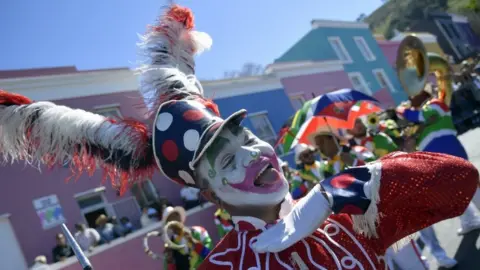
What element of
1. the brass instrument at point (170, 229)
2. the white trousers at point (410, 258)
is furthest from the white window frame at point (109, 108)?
the white trousers at point (410, 258)

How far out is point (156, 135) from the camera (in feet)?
6.95

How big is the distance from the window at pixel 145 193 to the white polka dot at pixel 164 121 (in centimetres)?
1028

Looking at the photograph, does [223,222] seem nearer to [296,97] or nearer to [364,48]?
[296,97]

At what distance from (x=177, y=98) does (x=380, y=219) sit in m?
1.04

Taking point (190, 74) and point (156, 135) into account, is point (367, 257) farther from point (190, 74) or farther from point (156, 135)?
point (190, 74)

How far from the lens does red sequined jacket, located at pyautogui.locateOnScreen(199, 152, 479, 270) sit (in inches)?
67.1

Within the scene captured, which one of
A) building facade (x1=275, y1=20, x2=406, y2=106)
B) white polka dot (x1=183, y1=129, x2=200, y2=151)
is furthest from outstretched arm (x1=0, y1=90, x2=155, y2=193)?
building facade (x1=275, y1=20, x2=406, y2=106)

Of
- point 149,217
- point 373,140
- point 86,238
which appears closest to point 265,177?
point 373,140

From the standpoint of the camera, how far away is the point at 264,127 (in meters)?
17.1

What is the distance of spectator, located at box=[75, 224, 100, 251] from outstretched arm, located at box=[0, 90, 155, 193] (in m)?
6.95

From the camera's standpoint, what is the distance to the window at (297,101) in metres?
19.2

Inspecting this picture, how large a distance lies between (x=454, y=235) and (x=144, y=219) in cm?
687

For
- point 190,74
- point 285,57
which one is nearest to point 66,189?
point 190,74

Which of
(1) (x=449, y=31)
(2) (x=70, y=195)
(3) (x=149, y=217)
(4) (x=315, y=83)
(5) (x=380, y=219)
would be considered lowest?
(5) (x=380, y=219)
